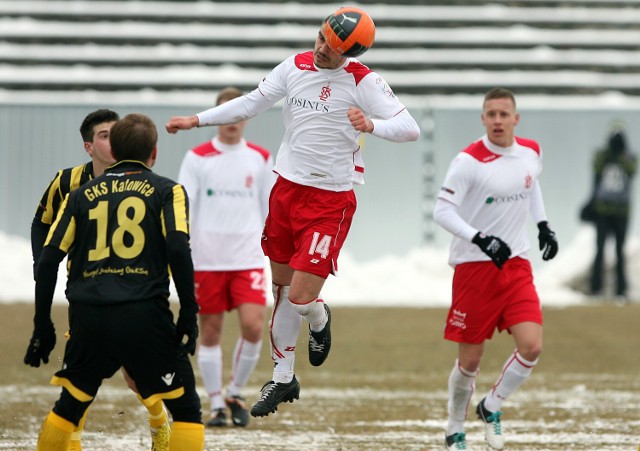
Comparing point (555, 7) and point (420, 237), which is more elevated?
point (555, 7)

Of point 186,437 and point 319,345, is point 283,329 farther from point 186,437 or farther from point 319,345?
point 186,437

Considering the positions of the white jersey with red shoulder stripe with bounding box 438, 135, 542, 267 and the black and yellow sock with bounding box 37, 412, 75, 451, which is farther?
the white jersey with red shoulder stripe with bounding box 438, 135, 542, 267

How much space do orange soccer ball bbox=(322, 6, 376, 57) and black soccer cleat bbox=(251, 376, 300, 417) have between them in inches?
86.4

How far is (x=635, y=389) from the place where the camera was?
12852 mm

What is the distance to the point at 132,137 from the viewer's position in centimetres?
727

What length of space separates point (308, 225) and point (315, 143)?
0.52 m

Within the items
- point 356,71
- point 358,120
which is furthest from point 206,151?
point 358,120

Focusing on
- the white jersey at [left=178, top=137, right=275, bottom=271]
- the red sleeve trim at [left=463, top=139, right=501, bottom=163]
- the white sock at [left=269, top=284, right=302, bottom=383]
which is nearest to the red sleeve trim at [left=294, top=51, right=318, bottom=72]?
the white sock at [left=269, top=284, right=302, bottom=383]

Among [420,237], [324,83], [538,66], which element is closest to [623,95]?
[538,66]

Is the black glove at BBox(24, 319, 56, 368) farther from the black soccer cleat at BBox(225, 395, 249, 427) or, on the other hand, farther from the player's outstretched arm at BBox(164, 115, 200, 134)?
the black soccer cleat at BBox(225, 395, 249, 427)

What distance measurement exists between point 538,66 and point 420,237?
8669 millimetres

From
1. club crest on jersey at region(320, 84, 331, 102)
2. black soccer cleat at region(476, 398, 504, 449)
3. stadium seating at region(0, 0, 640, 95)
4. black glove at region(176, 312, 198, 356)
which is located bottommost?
black soccer cleat at region(476, 398, 504, 449)

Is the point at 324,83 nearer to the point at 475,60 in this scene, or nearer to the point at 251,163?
the point at 251,163

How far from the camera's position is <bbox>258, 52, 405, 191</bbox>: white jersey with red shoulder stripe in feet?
27.1
